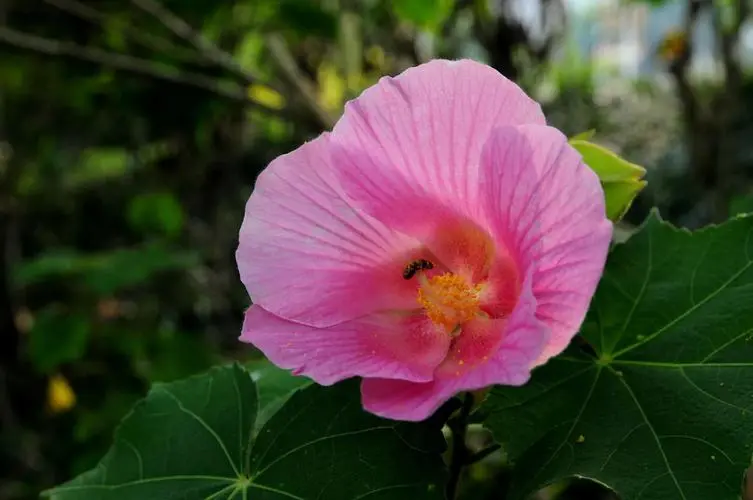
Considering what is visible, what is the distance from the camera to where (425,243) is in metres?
0.64

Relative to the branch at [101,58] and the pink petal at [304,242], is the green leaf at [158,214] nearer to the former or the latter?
the branch at [101,58]

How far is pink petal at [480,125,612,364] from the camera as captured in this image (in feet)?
1.60

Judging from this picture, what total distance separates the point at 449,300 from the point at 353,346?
3.6 inches

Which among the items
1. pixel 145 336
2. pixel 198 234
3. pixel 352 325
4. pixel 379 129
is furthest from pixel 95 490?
pixel 198 234

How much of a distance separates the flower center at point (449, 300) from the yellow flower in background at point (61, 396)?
6.92 feet

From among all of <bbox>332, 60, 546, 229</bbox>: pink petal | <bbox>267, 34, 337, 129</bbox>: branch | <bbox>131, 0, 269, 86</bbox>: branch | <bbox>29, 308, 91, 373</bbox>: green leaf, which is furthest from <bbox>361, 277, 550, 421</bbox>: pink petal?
<bbox>29, 308, 91, 373</bbox>: green leaf

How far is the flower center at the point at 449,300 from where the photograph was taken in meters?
0.62

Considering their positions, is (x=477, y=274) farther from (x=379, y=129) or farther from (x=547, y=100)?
(x=547, y=100)

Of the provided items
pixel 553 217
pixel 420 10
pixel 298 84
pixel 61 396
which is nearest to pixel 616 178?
pixel 553 217

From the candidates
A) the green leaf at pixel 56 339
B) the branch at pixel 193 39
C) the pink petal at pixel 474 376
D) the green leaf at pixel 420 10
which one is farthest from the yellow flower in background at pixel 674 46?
the pink petal at pixel 474 376

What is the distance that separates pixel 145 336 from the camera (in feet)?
7.45

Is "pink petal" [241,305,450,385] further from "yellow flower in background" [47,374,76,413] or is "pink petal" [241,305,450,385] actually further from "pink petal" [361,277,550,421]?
"yellow flower in background" [47,374,76,413]

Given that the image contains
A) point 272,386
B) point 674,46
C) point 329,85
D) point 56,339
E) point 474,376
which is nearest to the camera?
point 474,376

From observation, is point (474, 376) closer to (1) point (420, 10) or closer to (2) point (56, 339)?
A: (1) point (420, 10)
